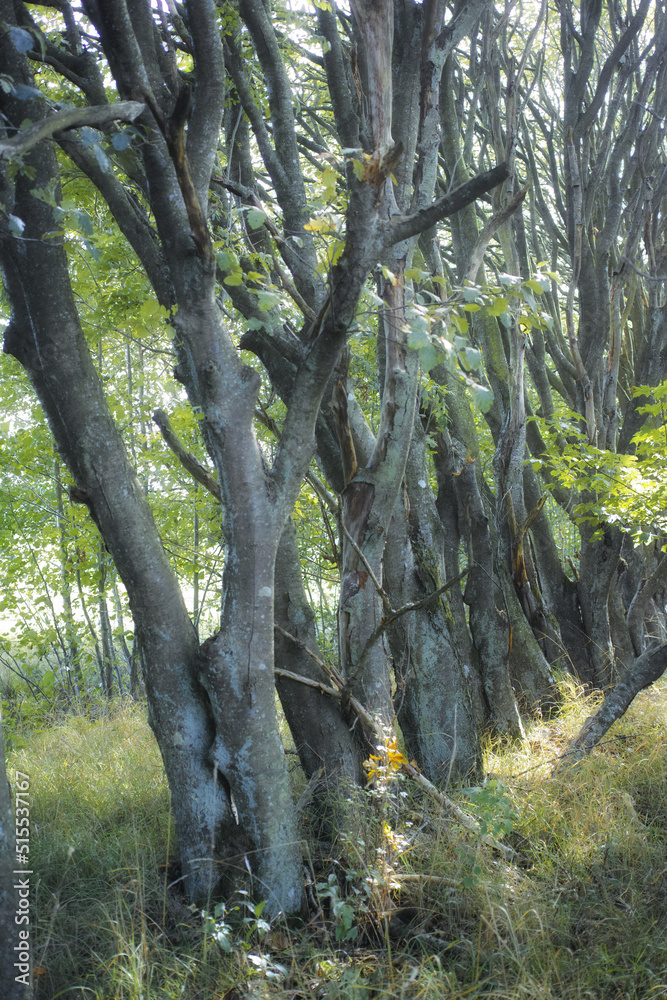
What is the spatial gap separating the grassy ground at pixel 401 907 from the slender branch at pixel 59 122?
2533 mm

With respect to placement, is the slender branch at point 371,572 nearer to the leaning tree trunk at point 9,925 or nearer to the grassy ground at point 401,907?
the grassy ground at point 401,907

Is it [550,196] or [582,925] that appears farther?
[550,196]

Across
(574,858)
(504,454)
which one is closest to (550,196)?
(504,454)

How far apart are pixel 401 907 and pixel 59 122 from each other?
3.21 meters

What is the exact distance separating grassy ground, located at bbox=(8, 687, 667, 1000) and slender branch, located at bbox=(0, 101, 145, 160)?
2.53 meters

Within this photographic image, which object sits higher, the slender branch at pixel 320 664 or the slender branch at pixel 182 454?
the slender branch at pixel 182 454

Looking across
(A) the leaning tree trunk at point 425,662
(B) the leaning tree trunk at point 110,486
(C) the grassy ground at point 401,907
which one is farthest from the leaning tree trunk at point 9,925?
(A) the leaning tree trunk at point 425,662

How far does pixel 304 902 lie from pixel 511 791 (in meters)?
1.42

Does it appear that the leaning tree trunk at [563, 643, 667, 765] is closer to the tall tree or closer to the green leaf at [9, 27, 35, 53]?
the tall tree

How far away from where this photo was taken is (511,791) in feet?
12.1

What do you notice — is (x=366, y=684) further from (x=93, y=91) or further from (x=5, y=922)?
(x=93, y=91)

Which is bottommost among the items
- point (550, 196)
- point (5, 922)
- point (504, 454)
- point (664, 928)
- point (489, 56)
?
point (664, 928)

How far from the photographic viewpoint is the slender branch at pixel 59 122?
1775 millimetres

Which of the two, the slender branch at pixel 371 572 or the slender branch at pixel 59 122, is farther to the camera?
the slender branch at pixel 371 572
